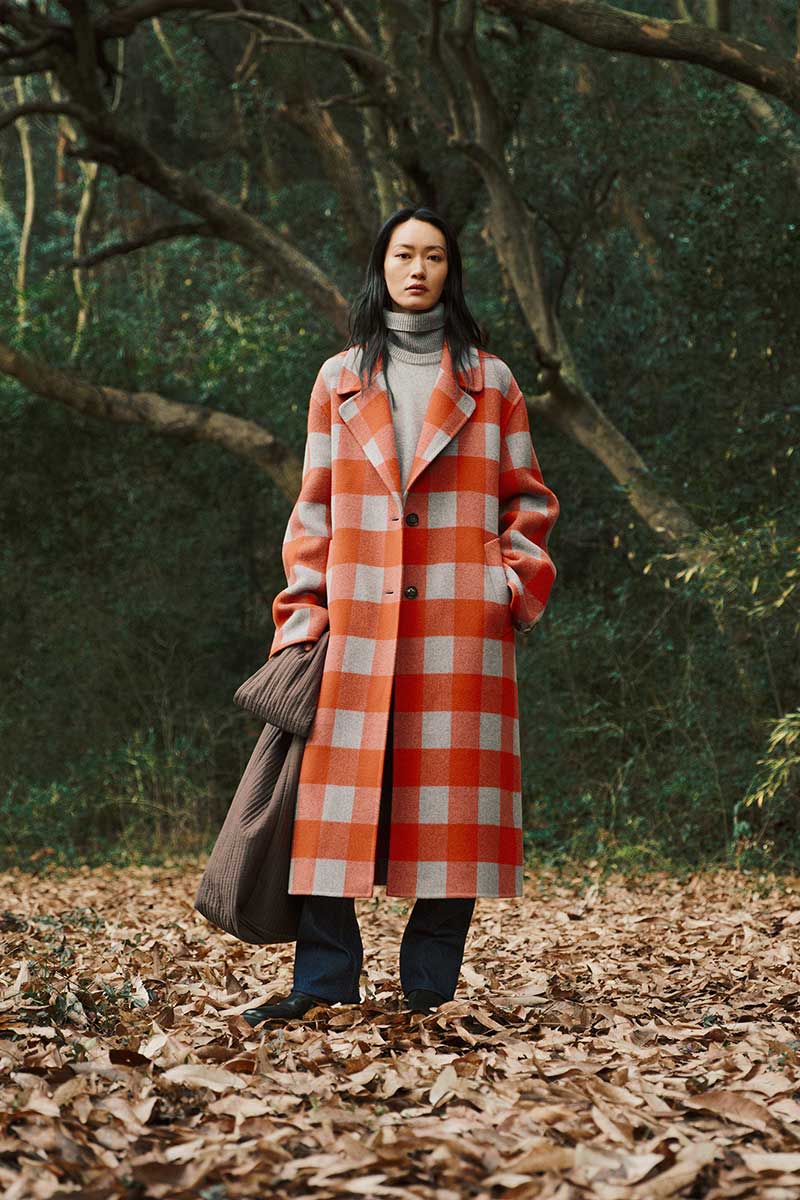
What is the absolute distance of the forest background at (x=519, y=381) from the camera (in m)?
7.74

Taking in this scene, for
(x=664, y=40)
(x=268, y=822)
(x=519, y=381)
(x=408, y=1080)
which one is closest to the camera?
(x=408, y=1080)

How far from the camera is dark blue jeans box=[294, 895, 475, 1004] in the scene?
3.27 metres

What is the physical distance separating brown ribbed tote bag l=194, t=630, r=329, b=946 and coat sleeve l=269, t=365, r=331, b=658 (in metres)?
0.05

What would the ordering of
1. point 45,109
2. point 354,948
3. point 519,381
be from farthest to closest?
point 519,381, point 45,109, point 354,948

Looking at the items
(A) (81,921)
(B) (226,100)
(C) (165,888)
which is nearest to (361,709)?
(A) (81,921)

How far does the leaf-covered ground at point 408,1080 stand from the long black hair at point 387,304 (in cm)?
157

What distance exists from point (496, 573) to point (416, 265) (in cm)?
77

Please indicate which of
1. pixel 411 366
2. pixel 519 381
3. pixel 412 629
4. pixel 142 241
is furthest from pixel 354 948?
pixel 142 241

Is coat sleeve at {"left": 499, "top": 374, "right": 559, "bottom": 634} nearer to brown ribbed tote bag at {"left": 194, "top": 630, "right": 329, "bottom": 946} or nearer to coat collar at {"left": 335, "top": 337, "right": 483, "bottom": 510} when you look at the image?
coat collar at {"left": 335, "top": 337, "right": 483, "bottom": 510}

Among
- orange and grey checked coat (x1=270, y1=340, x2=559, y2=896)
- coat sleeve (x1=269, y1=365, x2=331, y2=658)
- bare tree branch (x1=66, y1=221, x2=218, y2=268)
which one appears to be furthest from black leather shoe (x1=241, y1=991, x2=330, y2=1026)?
bare tree branch (x1=66, y1=221, x2=218, y2=268)

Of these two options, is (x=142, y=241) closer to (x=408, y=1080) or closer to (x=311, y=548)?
(x=311, y=548)

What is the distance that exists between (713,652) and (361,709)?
4.97 meters

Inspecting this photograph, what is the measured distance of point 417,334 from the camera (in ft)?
11.6

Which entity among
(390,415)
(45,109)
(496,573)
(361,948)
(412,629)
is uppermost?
(45,109)
